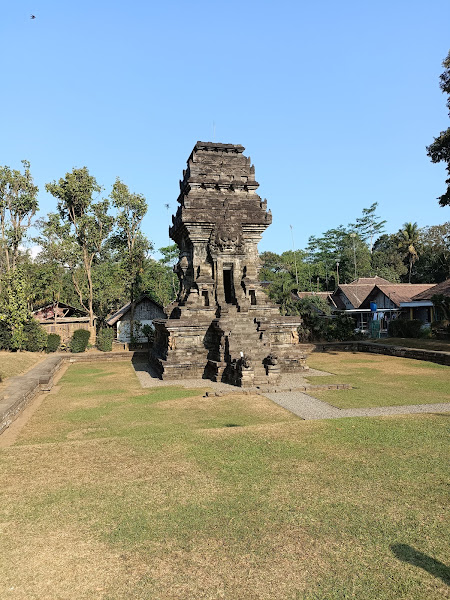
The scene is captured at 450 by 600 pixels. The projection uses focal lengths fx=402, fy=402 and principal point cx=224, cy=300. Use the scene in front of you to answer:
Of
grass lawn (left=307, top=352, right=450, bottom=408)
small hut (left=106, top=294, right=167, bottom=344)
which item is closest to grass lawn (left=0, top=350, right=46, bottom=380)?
grass lawn (left=307, top=352, right=450, bottom=408)

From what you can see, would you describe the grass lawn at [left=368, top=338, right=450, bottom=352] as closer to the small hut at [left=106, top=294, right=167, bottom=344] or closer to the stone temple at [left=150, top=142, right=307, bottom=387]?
the stone temple at [left=150, top=142, right=307, bottom=387]

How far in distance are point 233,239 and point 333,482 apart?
1398 cm

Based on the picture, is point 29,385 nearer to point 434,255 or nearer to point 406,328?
point 406,328

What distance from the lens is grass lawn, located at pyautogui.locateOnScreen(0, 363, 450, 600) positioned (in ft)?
12.1

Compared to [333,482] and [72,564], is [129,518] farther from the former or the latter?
[333,482]

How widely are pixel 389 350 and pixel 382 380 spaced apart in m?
8.86

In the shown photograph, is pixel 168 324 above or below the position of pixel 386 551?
above

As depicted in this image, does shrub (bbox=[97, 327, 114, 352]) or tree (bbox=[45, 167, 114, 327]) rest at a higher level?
tree (bbox=[45, 167, 114, 327])

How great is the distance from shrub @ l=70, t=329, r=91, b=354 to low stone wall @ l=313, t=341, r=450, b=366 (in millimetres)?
15065

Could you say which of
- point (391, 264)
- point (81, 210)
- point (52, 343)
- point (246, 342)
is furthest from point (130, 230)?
point (391, 264)

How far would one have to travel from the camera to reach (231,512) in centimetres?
492

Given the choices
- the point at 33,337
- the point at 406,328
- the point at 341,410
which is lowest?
the point at 341,410

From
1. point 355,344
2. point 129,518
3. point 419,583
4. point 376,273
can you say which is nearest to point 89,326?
point 355,344

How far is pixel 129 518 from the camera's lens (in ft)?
15.9
